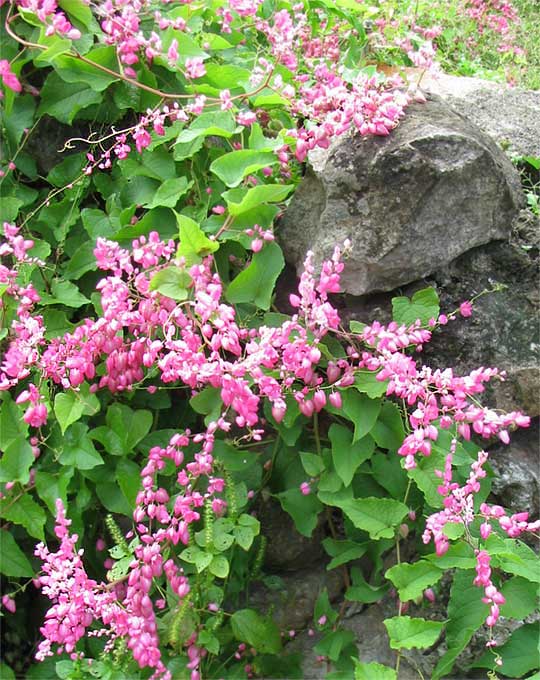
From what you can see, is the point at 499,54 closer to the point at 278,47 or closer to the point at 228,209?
the point at 278,47

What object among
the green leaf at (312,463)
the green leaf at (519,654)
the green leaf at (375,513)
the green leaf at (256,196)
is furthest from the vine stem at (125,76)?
the green leaf at (519,654)

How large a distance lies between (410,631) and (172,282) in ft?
2.76


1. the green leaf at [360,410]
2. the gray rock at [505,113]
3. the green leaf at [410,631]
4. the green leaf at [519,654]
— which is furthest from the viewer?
the gray rock at [505,113]

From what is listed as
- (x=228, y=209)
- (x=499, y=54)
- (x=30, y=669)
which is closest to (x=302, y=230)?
(x=228, y=209)

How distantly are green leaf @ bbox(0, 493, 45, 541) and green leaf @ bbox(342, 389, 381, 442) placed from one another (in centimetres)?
72

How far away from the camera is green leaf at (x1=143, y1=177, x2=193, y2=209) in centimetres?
186

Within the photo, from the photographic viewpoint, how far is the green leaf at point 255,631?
5.67 feet

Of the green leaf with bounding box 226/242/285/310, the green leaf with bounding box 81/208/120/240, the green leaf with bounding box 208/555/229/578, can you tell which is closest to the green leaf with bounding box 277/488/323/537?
the green leaf with bounding box 208/555/229/578

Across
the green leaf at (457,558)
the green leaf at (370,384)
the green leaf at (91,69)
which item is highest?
the green leaf at (91,69)

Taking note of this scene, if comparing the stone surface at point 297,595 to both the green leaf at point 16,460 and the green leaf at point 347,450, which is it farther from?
the green leaf at point 16,460

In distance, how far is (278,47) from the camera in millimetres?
2002

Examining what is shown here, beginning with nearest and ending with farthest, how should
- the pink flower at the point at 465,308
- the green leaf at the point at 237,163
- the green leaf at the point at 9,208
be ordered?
the green leaf at the point at 237,163 → the pink flower at the point at 465,308 → the green leaf at the point at 9,208

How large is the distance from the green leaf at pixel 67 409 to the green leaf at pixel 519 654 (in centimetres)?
99

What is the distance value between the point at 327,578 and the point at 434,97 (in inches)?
49.6
